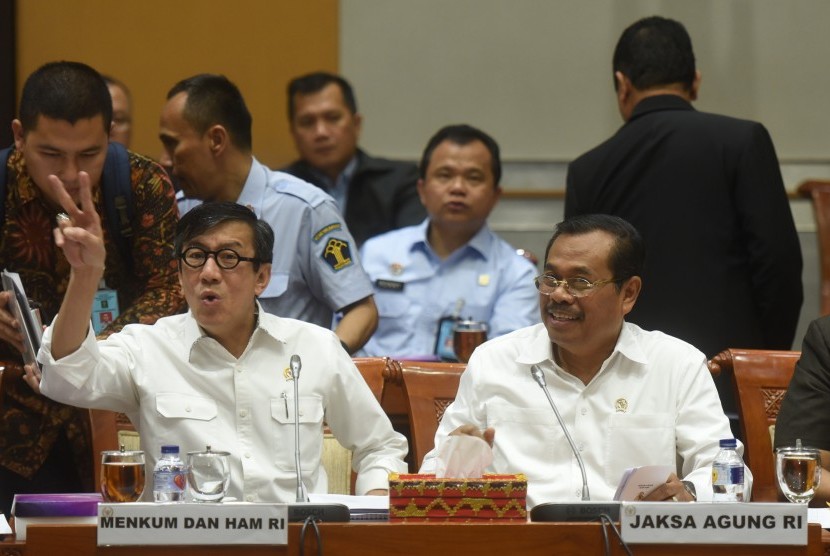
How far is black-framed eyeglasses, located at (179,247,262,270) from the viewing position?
329 centimetres

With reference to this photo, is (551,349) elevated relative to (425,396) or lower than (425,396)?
elevated

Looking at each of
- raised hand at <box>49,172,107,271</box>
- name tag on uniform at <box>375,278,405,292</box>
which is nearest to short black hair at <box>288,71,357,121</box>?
name tag on uniform at <box>375,278,405,292</box>

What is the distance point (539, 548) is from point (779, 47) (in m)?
4.09

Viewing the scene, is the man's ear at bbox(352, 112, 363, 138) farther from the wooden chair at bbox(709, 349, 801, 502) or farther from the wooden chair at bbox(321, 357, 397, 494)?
the wooden chair at bbox(709, 349, 801, 502)

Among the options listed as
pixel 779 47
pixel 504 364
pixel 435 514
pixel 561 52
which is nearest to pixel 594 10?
pixel 561 52

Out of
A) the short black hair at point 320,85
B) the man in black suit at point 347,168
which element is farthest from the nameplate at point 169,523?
the short black hair at point 320,85

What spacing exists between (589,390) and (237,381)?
813mm

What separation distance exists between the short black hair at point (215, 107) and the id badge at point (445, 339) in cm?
88

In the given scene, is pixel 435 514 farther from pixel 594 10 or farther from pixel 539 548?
pixel 594 10

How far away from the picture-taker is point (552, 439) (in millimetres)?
3373

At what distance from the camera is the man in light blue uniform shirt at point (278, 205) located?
4270 mm

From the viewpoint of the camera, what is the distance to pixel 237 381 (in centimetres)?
334

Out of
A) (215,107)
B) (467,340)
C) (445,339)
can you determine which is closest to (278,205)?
(215,107)

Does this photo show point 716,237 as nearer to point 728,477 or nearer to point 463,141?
point 463,141
